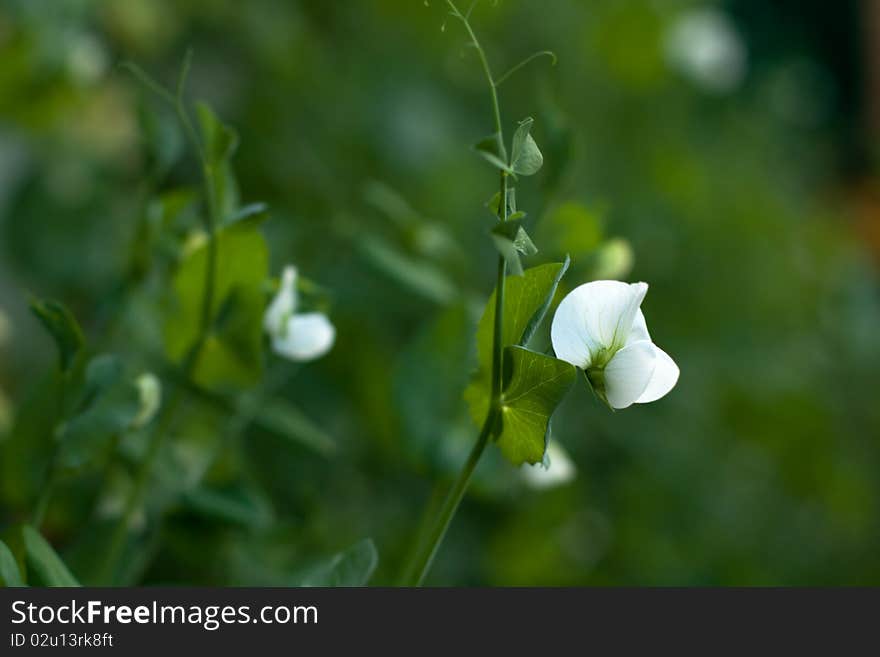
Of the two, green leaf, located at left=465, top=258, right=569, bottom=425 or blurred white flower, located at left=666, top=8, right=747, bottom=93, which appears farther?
blurred white flower, located at left=666, top=8, right=747, bottom=93

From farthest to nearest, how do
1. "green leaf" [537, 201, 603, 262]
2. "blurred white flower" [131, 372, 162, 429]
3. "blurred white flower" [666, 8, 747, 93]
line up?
"blurred white flower" [666, 8, 747, 93], "green leaf" [537, 201, 603, 262], "blurred white flower" [131, 372, 162, 429]

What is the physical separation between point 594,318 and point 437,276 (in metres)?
0.31

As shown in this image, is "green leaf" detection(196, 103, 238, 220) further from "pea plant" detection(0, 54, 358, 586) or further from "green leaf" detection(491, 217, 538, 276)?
"green leaf" detection(491, 217, 538, 276)

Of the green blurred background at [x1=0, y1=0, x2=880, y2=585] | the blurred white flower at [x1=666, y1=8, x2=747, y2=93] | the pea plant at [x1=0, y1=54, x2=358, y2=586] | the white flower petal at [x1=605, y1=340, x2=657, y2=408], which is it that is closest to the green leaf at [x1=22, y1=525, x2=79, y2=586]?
the pea plant at [x1=0, y1=54, x2=358, y2=586]

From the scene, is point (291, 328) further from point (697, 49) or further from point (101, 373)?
point (697, 49)

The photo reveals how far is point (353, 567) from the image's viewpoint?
0.38 m

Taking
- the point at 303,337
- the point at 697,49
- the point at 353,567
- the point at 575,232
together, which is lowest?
the point at 353,567

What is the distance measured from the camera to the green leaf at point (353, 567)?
0.38 meters

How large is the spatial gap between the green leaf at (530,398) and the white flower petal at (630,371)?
0.07 ft

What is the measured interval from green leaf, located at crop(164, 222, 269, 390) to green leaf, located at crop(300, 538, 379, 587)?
11cm

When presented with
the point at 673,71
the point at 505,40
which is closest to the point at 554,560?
the point at 505,40

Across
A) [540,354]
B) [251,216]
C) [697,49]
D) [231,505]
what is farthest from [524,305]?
[697,49]

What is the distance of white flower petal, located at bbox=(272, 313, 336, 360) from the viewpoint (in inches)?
17.7

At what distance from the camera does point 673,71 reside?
1864mm
